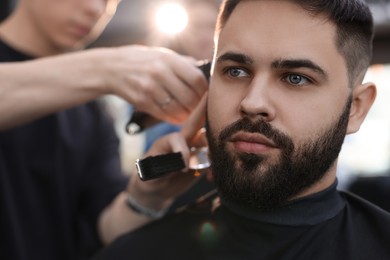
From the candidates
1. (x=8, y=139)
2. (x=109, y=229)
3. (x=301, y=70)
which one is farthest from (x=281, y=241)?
(x=8, y=139)

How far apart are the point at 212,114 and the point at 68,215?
2.68ft

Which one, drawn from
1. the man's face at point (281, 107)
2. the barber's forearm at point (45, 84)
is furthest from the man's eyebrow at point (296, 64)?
the barber's forearm at point (45, 84)

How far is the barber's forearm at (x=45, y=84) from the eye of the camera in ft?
4.72

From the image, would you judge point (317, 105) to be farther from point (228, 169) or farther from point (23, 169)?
point (23, 169)

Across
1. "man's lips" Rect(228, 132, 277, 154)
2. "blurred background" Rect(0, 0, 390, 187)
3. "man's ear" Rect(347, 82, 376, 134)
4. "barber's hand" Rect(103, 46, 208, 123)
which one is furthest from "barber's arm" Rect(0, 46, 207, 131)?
"blurred background" Rect(0, 0, 390, 187)

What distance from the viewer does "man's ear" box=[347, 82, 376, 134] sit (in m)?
1.33

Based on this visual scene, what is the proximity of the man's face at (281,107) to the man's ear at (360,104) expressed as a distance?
0.06m

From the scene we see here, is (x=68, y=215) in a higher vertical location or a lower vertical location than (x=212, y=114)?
lower

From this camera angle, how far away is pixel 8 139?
1.82m

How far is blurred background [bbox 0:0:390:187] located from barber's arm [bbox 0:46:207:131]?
2765mm

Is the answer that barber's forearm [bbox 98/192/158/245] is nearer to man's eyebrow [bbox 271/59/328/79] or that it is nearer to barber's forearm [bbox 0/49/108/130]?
barber's forearm [bbox 0/49/108/130]

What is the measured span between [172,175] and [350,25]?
0.67m

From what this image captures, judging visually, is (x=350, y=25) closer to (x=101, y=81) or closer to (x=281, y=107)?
(x=281, y=107)

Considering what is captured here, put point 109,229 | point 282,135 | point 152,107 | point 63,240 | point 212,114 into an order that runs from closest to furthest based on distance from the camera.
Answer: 1. point 282,135
2. point 212,114
3. point 152,107
4. point 109,229
5. point 63,240
